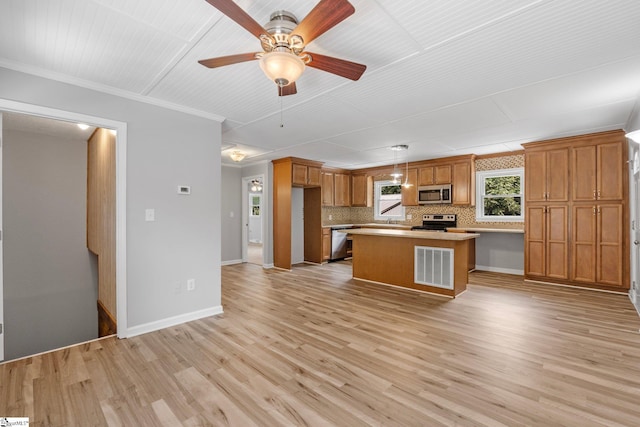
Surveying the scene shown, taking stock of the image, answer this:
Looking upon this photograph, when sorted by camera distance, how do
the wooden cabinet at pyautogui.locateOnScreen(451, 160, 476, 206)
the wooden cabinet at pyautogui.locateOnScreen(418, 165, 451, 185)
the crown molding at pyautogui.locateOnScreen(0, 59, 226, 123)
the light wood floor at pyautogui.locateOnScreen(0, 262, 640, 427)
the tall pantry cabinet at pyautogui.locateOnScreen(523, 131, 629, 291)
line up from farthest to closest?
the wooden cabinet at pyautogui.locateOnScreen(418, 165, 451, 185) → the wooden cabinet at pyautogui.locateOnScreen(451, 160, 476, 206) → the tall pantry cabinet at pyautogui.locateOnScreen(523, 131, 629, 291) → the crown molding at pyautogui.locateOnScreen(0, 59, 226, 123) → the light wood floor at pyautogui.locateOnScreen(0, 262, 640, 427)

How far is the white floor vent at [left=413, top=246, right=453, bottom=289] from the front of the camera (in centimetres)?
Result: 417

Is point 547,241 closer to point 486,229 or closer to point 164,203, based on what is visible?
point 486,229

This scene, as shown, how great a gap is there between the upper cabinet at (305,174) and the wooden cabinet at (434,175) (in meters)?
2.38

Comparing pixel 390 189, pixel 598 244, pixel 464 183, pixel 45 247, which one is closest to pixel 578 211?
pixel 598 244

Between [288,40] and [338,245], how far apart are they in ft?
20.0

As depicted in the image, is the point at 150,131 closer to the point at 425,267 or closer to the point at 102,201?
the point at 102,201

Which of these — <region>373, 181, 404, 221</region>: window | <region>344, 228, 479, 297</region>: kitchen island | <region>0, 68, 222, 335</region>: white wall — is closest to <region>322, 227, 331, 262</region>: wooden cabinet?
<region>373, 181, 404, 221</region>: window

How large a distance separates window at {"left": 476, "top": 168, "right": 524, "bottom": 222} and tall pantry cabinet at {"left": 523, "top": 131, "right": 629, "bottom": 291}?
0.76 metres

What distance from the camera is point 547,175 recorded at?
4.86 m

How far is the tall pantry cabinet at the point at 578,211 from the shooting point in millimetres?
4273

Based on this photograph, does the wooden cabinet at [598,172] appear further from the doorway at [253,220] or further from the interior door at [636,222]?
the doorway at [253,220]

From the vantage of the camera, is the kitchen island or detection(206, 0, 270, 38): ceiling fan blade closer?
detection(206, 0, 270, 38): ceiling fan blade

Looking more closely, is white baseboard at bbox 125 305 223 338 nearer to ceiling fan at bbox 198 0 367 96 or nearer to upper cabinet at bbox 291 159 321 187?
ceiling fan at bbox 198 0 367 96

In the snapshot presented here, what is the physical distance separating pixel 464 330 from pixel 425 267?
1.45 metres
